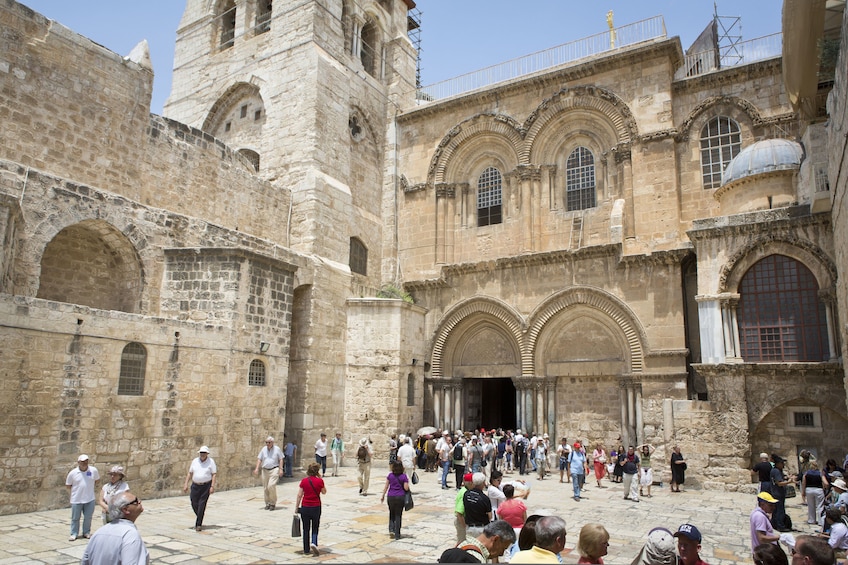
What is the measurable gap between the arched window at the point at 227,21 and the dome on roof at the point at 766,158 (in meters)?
17.9

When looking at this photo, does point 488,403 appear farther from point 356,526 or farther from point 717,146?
point 356,526

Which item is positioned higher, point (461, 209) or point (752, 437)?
point (461, 209)

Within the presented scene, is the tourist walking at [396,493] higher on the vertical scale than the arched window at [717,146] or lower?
lower

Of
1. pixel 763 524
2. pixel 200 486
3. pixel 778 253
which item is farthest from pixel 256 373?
pixel 778 253

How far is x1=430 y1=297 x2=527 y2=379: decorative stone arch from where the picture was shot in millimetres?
18688

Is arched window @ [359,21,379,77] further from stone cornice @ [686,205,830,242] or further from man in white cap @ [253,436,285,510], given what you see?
man in white cap @ [253,436,285,510]

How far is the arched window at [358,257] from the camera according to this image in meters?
20.3

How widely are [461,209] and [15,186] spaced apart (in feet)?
42.8

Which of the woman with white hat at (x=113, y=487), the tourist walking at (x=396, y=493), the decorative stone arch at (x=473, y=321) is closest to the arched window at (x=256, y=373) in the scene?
the woman with white hat at (x=113, y=487)

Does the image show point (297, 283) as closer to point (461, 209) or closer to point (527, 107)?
point (461, 209)

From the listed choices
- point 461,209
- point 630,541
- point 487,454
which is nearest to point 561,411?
point 487,454

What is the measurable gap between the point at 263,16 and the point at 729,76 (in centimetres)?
1571

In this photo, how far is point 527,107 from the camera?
65.0ft

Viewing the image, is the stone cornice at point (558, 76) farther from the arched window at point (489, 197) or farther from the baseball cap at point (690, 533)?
the baseball cap at point (690, 533)
